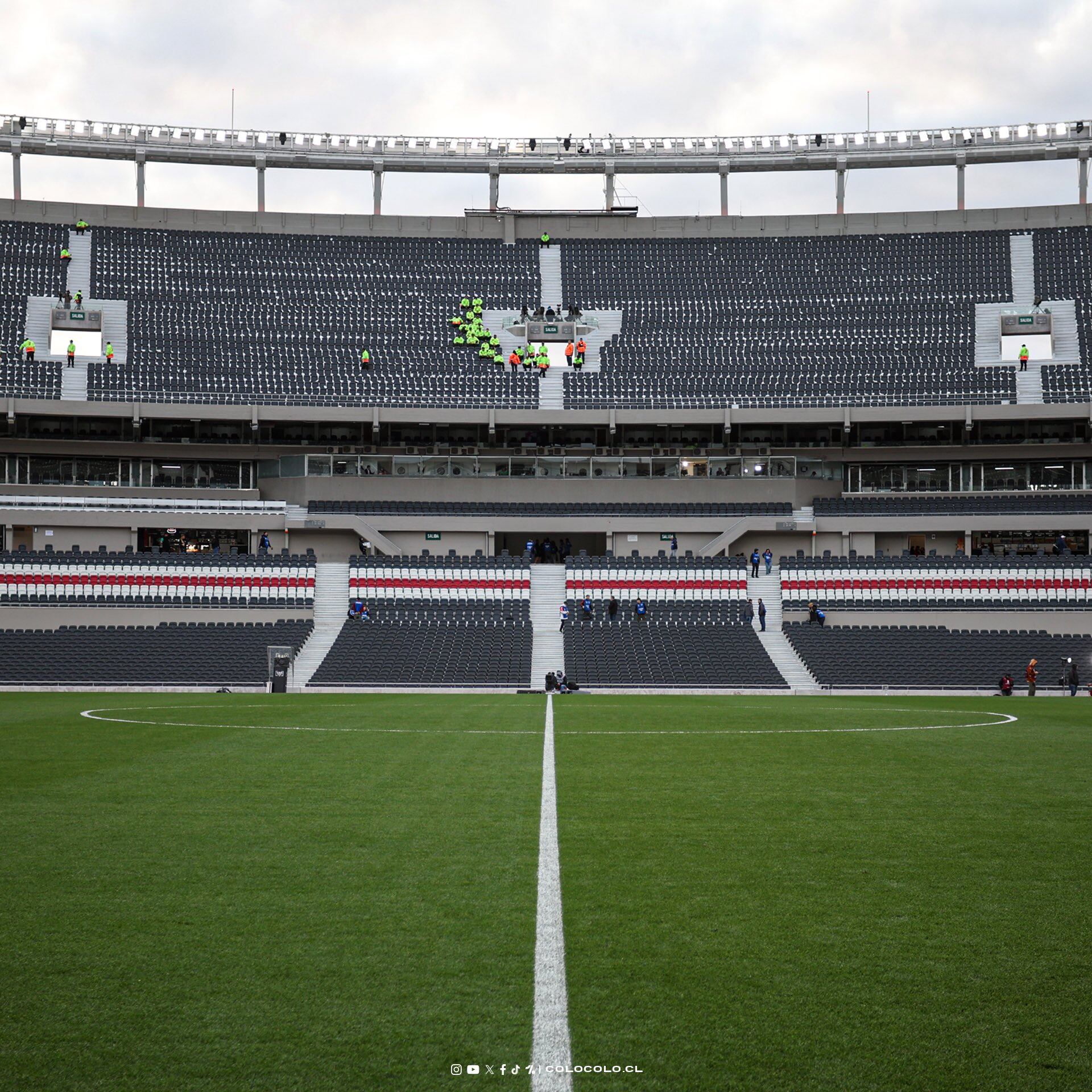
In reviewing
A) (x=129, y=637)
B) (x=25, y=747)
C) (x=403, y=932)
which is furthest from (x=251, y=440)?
(x=403, y=932)

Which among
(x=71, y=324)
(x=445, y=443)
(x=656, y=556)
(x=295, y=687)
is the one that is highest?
(x=71, y=324)

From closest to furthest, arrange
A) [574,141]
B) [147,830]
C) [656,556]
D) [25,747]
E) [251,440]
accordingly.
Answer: [147,830], [25,747], [656,556], [251,440], [574,141]

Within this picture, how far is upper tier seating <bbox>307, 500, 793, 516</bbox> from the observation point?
55750 millimetres

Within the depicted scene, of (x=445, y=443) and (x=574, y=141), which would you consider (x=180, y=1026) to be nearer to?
(x=445, y=443)

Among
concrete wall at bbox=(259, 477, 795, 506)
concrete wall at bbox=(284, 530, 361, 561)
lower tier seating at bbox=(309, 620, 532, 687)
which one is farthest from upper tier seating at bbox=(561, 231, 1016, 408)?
lower tier seating at bbox=(309, 620, 532, 687)

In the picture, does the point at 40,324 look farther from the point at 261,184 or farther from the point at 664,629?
the point at 664,629

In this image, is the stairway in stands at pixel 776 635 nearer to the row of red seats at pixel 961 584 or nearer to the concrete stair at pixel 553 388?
the row of red seats at pixel 961 584

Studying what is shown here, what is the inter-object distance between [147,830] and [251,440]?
170ft

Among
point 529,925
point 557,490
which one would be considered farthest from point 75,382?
point 529,925

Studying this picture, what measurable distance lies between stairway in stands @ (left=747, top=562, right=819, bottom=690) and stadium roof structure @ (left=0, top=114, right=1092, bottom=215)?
2851 cm

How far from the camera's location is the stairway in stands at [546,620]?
42.5 metres

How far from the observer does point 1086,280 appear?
62.0 meters

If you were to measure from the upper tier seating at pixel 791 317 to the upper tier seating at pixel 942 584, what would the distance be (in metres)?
12.4

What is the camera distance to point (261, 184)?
2625 inches
